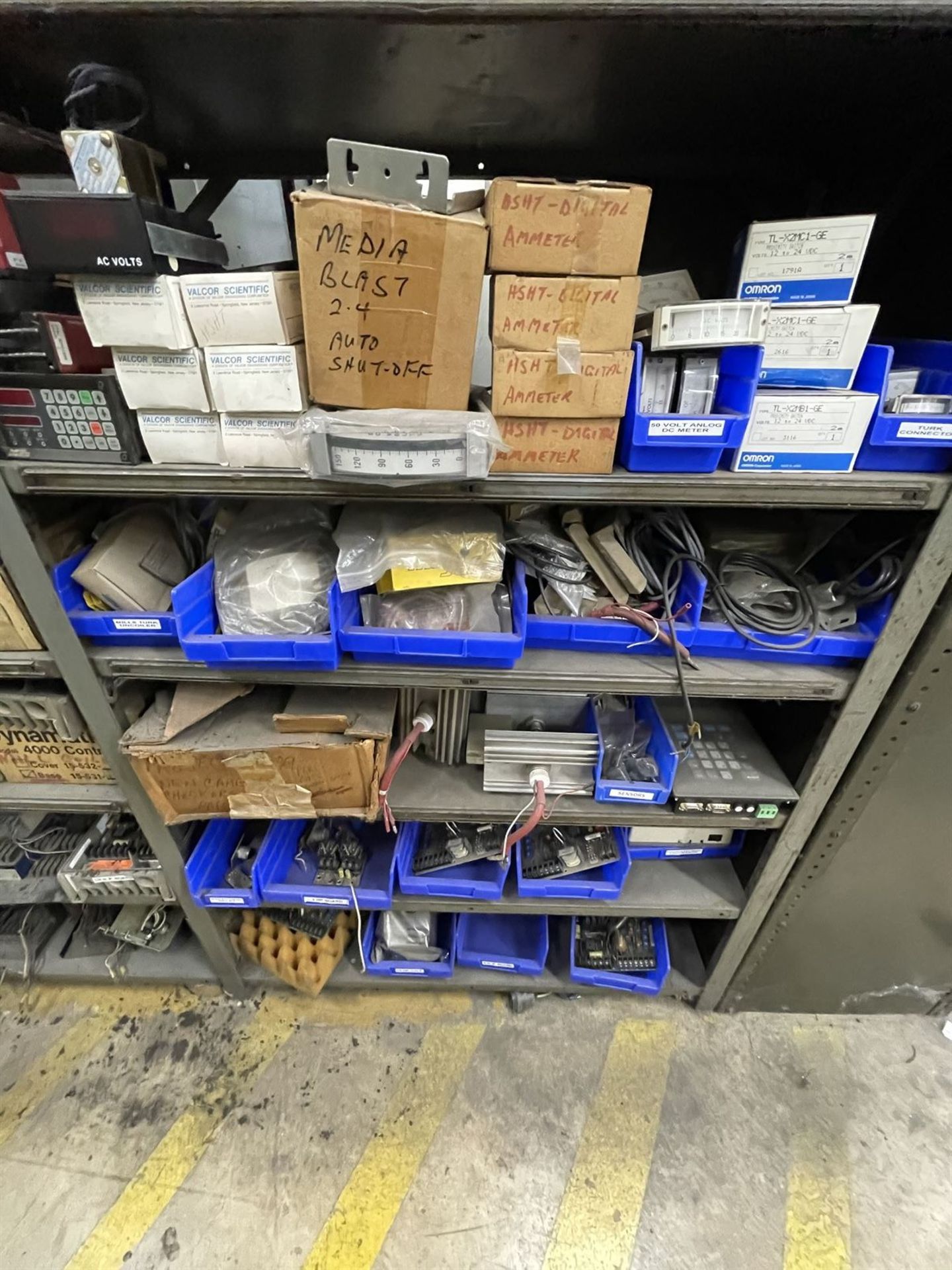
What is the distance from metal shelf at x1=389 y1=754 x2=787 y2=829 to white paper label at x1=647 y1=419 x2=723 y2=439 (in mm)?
644

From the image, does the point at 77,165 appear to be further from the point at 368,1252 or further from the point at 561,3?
the point at 368,1252

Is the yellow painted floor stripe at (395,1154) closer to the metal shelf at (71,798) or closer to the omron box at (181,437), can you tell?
the metal shelf at (71,798)

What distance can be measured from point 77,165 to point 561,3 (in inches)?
20.5

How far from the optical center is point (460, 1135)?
3.63 ft

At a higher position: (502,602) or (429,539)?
(429,539)

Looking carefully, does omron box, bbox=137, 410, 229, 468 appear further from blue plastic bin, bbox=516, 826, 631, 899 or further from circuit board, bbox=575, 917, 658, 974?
circuit board, bbox=575, 917, 658, 974

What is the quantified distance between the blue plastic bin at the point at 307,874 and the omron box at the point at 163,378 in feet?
2.71

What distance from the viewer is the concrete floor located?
3.24ft

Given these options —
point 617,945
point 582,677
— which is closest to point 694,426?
point 582,677

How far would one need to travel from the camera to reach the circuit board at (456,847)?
1.10 meters

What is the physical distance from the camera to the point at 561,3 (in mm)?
505

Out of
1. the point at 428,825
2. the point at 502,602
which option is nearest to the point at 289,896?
the point at 428,825

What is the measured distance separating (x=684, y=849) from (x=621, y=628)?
1.94 feet

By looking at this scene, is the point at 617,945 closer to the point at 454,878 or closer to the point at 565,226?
the point at 454,878
